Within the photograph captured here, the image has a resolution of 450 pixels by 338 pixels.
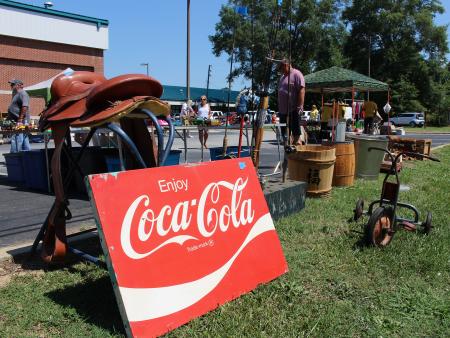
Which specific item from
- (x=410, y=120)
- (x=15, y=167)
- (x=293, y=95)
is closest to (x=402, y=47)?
(x=410, y=120)

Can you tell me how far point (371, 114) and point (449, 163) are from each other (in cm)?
666

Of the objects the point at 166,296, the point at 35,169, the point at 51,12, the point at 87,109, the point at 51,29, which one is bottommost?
the point at 166,296

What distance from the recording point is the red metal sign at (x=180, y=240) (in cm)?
261

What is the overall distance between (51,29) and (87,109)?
108ft

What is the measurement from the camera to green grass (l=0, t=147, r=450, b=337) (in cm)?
282

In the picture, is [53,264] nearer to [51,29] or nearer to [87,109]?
[87,109]

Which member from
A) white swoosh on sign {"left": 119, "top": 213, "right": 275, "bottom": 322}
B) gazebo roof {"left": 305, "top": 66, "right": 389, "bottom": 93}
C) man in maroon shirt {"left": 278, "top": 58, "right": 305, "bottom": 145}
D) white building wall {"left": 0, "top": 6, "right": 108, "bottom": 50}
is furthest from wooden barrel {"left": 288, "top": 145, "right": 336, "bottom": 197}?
white building wall {"left": 0, "top": 6, "right": 108, "bottom": 50}

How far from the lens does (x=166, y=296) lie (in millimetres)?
2754

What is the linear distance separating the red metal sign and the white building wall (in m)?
31.2

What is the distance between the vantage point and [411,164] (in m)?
11.3

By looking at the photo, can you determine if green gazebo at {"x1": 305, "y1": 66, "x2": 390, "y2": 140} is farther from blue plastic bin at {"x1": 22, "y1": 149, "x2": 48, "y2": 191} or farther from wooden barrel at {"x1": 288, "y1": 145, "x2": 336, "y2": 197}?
blue plastic bin at {"x1": 22, "y1": 149, "x2": 48, "y2": 191}

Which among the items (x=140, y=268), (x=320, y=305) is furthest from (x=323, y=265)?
(x=140, y=268)

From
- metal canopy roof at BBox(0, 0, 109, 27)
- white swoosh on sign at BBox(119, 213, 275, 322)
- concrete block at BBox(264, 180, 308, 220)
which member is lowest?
white swoosh on sign at BBox(119, 213, 275, 322)

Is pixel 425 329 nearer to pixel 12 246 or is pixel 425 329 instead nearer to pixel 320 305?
pixel 320 305
